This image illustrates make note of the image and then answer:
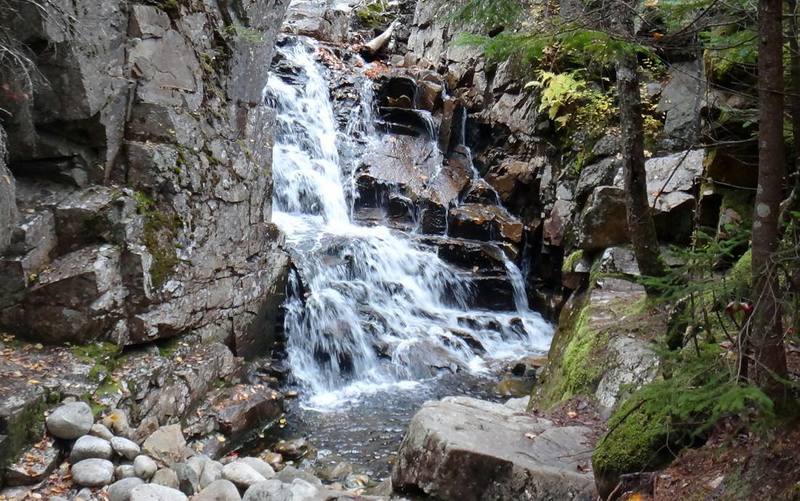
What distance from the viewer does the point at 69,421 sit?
16.8 feet

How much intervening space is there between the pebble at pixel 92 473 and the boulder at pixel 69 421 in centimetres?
36

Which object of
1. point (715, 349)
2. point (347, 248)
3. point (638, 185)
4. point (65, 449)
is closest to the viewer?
point (715, 349)

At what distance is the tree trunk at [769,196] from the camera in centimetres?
253

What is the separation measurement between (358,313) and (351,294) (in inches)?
20.2

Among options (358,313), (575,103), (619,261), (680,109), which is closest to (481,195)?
(575,103)

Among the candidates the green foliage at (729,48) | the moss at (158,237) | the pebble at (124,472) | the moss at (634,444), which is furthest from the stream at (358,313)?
the green foliage at (729,48)

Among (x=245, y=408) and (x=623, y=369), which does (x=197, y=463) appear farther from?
(x=623, y=369)

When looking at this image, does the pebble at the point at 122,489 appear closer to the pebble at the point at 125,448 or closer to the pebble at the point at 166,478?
the pebble at the point at 166,478

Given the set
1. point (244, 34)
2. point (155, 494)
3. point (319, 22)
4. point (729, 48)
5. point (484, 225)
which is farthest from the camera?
point (319, 22)

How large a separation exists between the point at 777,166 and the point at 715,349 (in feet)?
3.02

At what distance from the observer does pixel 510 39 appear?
14.2 ft

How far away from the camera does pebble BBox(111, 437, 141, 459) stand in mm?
5117

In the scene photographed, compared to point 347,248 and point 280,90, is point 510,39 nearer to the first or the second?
point 347,248

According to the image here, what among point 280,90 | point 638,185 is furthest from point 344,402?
point 280,90
